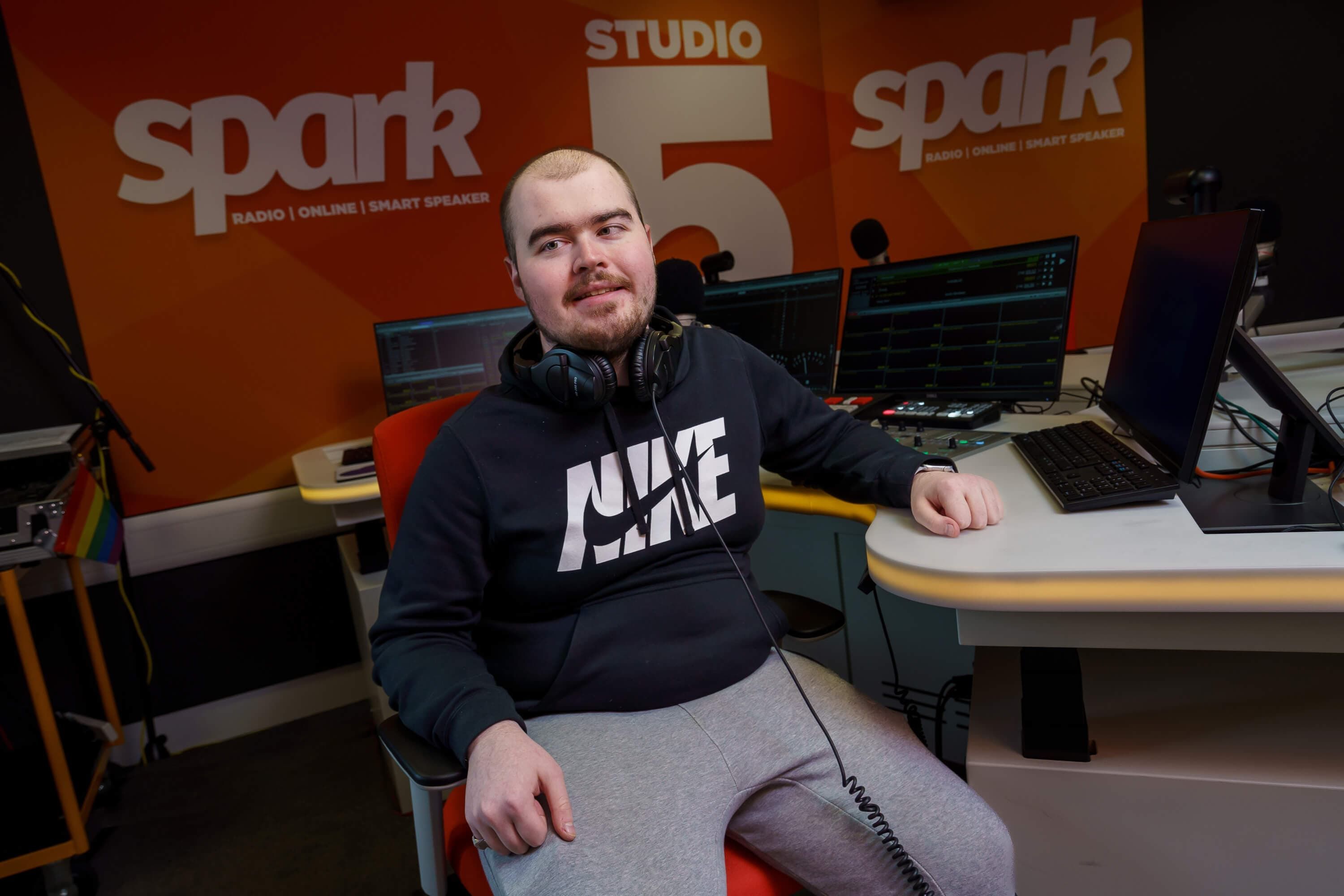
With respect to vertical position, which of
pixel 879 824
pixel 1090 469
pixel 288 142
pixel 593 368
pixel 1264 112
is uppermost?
pixel 288 142

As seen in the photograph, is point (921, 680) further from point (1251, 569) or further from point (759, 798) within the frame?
point (1251, 569)

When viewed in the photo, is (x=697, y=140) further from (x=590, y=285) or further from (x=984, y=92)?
(x=590, y=285)

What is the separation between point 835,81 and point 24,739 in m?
3.84

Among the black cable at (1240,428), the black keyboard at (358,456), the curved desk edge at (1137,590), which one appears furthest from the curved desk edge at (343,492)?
the black cable at (1240,428)

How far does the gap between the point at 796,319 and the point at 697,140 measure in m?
1.64

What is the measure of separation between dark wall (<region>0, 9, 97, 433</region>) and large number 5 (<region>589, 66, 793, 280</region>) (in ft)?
5.87

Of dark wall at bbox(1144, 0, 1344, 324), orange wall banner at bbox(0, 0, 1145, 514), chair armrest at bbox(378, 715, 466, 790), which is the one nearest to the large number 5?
orange wall banner at bbox(0, 0, 1145, 514)

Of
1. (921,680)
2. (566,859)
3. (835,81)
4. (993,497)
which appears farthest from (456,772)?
(835,81)

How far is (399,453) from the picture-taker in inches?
50.8

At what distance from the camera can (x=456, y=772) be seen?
3.23 ft

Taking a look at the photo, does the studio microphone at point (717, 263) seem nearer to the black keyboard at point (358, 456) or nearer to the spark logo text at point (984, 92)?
the black keyboard at point (358, 456)

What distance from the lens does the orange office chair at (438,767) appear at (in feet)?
3.34

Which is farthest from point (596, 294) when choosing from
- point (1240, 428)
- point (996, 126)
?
point (996, 126)

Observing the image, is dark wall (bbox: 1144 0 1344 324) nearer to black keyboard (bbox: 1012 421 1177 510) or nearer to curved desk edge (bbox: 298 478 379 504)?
black keyboard (bbox: 1012 421 1177 510)
